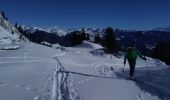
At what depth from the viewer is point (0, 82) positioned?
12969 mm

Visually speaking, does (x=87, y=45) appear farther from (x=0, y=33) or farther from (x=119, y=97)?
(x=119, y=97)

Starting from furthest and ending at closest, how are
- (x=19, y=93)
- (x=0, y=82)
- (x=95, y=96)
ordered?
(x=0, y=82), (x=95, y=96), (x=19, y=93)

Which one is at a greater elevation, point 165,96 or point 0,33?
point 0,33

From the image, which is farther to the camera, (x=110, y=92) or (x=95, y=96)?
(x=110, y=92)

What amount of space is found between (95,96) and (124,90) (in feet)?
8.11

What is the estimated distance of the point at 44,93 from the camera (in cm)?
1130

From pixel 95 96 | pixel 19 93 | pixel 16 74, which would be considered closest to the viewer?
pixel 19 93

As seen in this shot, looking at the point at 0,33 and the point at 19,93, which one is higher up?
the point at 0,33

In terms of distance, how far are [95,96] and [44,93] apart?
2.01 m

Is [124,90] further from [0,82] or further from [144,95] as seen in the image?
[0,82]

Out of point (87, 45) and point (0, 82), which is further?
point (87, 45)

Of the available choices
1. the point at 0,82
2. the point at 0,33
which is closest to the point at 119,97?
the point at 0,82

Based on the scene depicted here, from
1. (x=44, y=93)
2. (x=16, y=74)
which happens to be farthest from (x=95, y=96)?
(x=16, y=74)

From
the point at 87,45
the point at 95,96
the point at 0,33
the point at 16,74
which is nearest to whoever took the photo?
the point at 95,96
